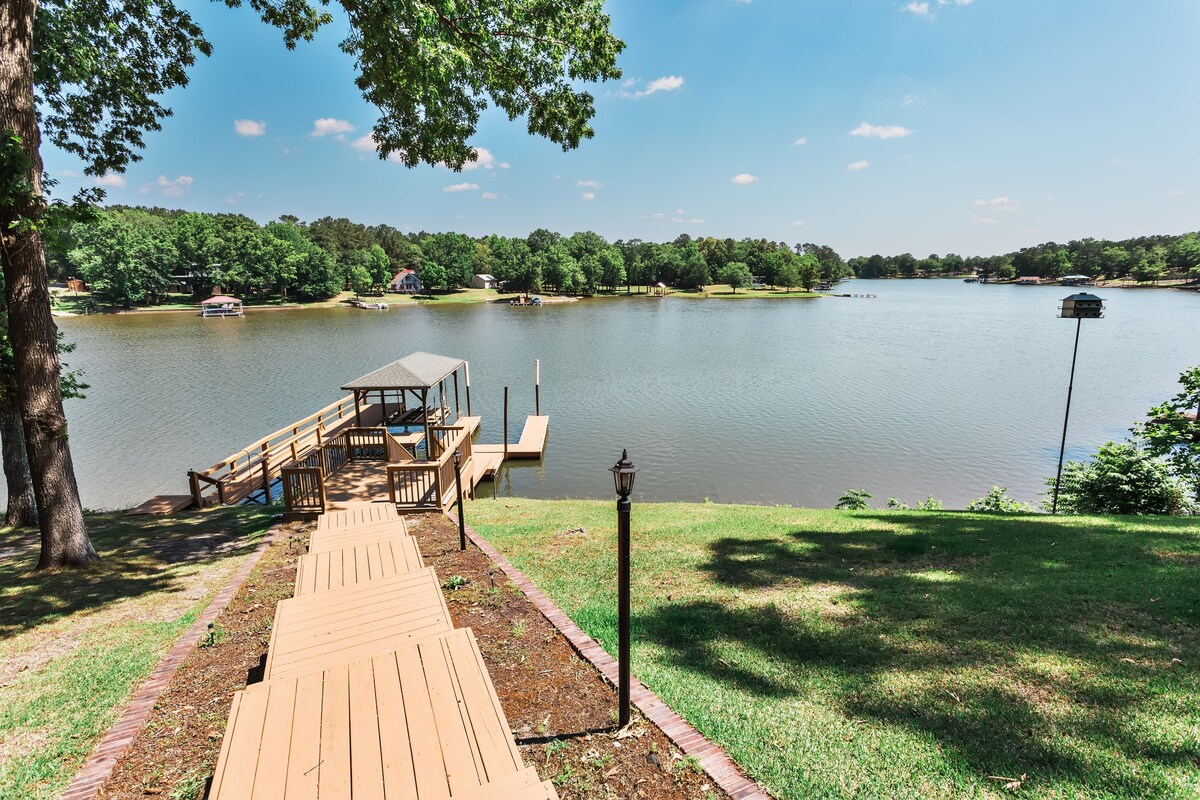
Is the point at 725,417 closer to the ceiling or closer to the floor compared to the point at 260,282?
closer to the floor

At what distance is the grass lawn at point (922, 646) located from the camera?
128 inches

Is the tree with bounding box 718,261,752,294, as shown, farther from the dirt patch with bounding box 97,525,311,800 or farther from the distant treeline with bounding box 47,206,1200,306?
the dirt patch with bounding box 97,525,311,800

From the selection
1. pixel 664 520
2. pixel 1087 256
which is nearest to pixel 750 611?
pixel 664 520

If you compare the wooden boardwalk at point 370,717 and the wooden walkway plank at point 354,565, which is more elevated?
the wooden boardwalk at point 370,717

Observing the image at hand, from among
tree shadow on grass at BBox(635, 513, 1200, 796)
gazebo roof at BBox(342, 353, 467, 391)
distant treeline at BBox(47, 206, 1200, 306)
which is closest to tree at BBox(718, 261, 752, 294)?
distant treeline at BBox(47, 206, 1200, 306)

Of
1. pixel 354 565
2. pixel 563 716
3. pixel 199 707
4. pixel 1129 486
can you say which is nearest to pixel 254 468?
pixel 354 565

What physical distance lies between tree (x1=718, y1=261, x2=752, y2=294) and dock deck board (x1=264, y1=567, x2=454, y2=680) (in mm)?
112060

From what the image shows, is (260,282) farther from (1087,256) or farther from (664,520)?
(1087,256)

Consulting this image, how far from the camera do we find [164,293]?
7788 centimetres

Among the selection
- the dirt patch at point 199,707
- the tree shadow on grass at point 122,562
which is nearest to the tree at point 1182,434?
the dirt patch at point 199,707

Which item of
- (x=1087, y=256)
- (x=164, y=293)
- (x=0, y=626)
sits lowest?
(x=0, y=626)

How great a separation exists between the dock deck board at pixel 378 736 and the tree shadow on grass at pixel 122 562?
472cm

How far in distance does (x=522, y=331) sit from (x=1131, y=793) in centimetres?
5149

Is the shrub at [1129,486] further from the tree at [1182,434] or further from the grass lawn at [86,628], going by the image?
the grass lawn at [86,628]
